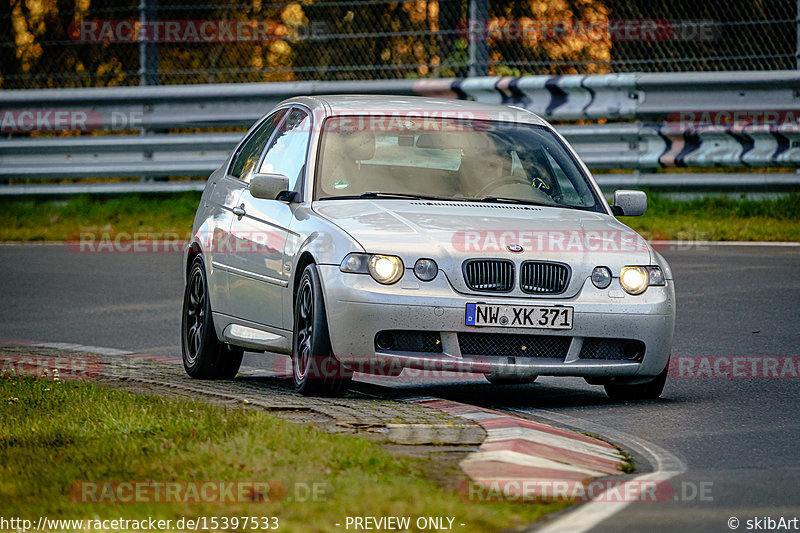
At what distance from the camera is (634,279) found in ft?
26.6

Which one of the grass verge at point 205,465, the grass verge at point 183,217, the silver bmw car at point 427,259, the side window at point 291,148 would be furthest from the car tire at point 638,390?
the grass verge at point 183,217

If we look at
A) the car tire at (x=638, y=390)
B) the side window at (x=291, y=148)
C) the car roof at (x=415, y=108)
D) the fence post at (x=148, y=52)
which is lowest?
the car tire at (x=638, y=390)

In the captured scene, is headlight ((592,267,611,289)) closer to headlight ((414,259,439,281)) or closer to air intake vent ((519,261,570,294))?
air intake vent ((519,261,570,294))

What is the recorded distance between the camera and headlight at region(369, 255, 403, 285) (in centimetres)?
780

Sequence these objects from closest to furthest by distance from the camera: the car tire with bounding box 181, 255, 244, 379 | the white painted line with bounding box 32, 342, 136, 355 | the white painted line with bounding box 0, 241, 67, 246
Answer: the car tire with bounding box 181, 255, 244, 379 < the white painted line with bounding box 32, 342, 136, 355 < the white painted line with bounding box 0, 241, 67, 246

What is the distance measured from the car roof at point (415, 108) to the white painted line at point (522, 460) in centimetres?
355

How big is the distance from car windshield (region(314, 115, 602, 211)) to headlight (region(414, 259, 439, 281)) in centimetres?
96

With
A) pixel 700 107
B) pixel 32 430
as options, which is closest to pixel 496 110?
pixel 32 430

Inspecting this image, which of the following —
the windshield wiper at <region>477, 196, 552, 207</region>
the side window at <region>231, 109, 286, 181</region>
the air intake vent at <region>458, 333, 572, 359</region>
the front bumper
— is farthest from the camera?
the side window at <region>231, 109, 286, 181</region>

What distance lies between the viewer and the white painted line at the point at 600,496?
201 inches

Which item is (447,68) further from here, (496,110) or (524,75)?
(496,110)

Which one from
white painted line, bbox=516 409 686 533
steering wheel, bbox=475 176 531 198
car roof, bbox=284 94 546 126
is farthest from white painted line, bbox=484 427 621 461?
car roof, bbox=284 94 546 126

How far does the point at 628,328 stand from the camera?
805 cm

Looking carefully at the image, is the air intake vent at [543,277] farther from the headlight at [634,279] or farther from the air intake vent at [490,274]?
the headlight at [634,279]
